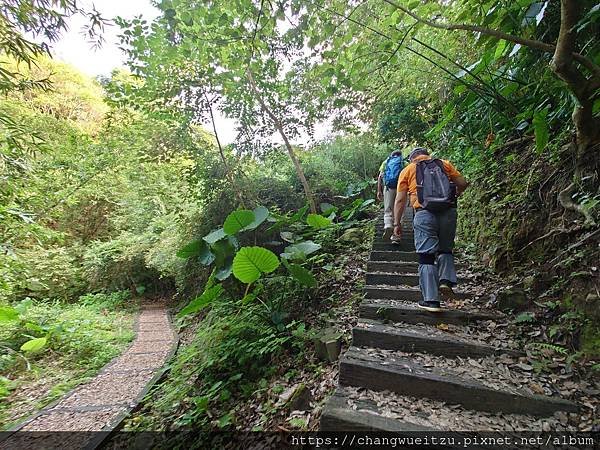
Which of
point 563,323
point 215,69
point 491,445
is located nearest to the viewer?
point 491,445

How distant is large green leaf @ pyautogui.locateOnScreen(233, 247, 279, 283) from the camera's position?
2.70m

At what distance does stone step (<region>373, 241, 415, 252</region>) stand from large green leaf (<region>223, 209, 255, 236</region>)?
5.86 feet

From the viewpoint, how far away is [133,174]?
9047 mm

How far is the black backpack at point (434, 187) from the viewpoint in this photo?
2.34 metres

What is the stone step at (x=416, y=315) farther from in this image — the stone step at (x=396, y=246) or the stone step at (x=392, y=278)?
the stone step at (x=396, y=246)

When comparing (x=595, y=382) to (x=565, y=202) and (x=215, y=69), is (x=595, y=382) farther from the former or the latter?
(x=215, y=69)

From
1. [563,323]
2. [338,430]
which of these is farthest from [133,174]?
[563,323]

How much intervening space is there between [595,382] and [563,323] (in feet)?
1.24

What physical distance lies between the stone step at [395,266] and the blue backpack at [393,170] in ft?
4.46

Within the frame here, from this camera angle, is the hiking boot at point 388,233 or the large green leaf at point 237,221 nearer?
the large green leaf at point 237,221

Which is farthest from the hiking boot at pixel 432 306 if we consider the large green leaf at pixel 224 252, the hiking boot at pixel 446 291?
the large green leaf at pixel 224 252

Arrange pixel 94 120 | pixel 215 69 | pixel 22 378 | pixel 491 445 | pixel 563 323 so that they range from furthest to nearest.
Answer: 1. pixel 94 120
2. pixel 215 69
3. pixel 22 378
4. pixel 563 323
5. pixel 491 445

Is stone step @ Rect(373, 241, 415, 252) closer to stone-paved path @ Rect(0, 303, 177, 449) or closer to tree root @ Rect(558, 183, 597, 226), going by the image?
tree root @ Rect(558, 183, 597, 226)

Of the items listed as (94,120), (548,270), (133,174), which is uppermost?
(94,120)
